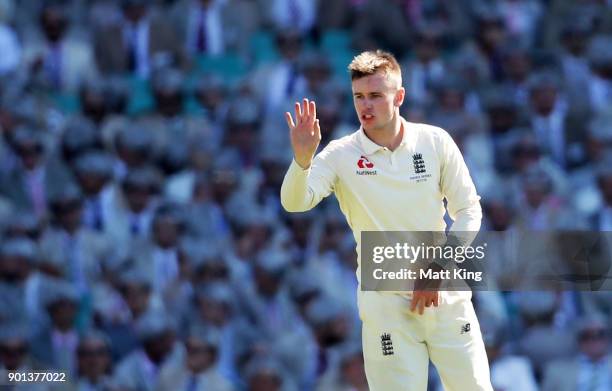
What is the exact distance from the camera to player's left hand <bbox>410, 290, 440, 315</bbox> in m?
6.50

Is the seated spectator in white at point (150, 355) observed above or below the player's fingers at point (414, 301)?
below

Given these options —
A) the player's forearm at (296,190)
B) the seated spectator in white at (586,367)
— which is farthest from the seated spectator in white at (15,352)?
the player's forearm at (296,190)

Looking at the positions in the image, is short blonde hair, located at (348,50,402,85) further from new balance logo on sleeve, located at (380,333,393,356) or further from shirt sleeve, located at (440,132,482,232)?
new balance logo on sleeve, located at (380,333,393,356)

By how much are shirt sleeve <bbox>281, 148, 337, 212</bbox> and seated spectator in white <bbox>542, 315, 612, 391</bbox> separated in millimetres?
4005

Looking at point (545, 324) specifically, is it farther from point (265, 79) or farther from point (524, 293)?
point (265, 79)

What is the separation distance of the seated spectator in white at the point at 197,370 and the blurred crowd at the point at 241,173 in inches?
0.5

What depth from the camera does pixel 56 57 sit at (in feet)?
38.8

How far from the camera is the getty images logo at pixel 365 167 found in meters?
6.64

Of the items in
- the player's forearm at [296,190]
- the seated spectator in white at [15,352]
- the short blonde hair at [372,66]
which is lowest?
the seated spectator in white at [15,352]

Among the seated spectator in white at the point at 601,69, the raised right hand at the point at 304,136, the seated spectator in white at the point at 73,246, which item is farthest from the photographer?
the seated spectator in white at the point at 601,69

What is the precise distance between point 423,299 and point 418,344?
22 cm

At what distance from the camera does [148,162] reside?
11234 mm

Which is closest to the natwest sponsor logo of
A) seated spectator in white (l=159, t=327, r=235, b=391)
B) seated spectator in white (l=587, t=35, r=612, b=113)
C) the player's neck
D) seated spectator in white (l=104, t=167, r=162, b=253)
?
the player's neck

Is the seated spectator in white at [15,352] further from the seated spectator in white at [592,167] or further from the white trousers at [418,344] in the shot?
the seated spectator in white at [592,167]
